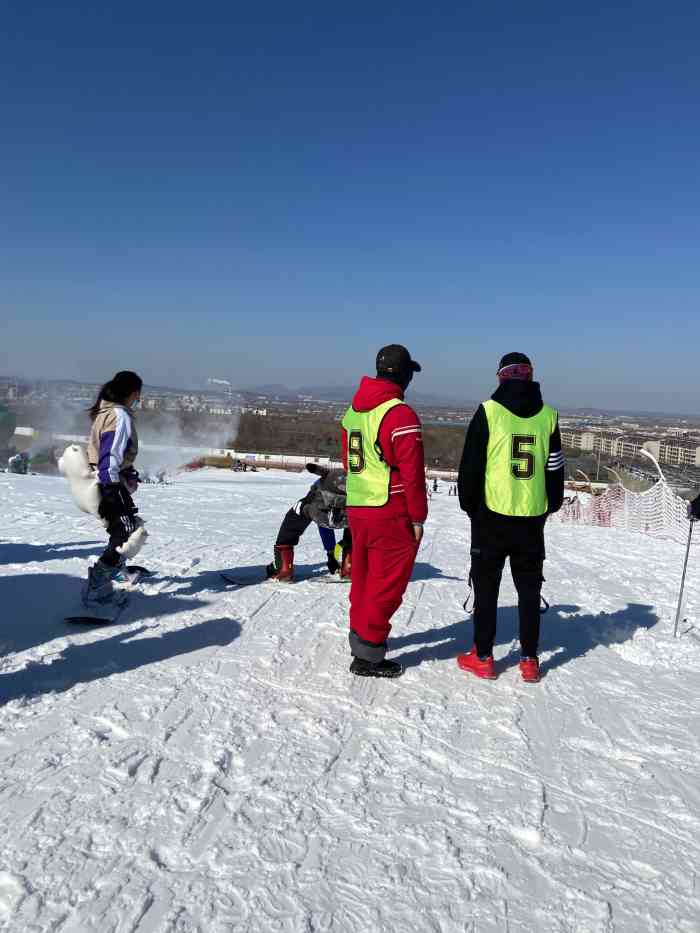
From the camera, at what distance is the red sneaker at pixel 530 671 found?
12.4ft

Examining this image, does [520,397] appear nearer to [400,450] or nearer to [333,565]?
[400,450]

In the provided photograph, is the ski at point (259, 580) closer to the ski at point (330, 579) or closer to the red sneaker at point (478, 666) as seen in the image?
the ski at point (330, 579)

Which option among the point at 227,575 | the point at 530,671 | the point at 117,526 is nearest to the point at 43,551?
the point at 227,575

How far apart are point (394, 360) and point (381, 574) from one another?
1188 mm

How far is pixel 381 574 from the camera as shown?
143 inches

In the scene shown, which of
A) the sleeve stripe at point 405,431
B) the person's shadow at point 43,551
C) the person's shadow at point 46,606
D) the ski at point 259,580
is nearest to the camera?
the sleeve stripe at point 405,431

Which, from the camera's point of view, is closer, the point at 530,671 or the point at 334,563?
the point at 530,671

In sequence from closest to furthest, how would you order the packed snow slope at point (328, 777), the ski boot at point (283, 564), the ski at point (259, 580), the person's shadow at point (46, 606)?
1. the packed snow slope at point (328, 777)
2. the person's shadow at point (46, 606)
3. the ski at point (259, 580)
4. the ski boot at point (283, 564)

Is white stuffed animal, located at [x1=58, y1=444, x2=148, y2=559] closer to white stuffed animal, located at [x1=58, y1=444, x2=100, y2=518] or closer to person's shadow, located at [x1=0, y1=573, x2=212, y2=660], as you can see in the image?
white stuffed animal, located at [x1=58, y1=444, x2=100, y2=518]

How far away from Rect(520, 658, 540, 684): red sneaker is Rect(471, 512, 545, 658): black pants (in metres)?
0.04

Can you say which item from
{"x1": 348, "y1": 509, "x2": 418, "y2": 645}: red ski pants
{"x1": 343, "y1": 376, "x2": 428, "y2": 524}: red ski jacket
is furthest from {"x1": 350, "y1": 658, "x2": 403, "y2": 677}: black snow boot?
{"x1": 343, "y1": 376, "x2": 428, "y2": 524}: red ski jacket

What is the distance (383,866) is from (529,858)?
0.48 metres

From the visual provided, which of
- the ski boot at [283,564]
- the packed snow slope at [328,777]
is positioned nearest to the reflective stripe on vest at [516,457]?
the packed snow slope at [328,777]

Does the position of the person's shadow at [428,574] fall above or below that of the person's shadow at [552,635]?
below
